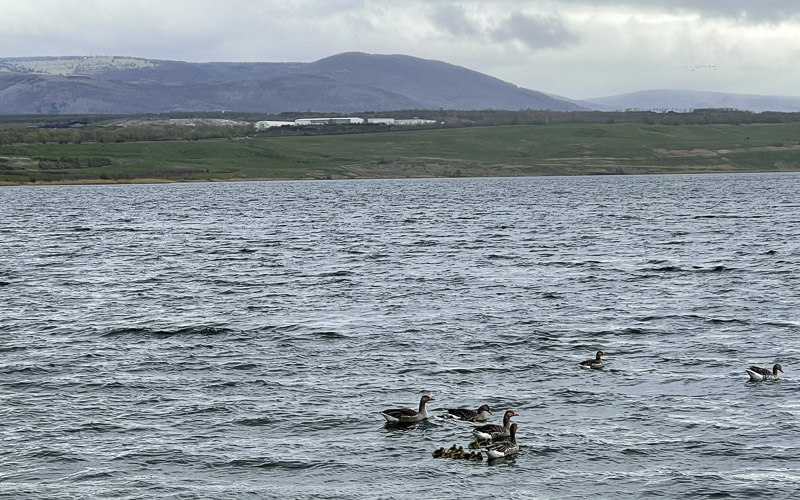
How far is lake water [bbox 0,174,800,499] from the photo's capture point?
2319cm

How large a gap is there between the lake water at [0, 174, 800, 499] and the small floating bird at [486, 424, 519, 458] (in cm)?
24

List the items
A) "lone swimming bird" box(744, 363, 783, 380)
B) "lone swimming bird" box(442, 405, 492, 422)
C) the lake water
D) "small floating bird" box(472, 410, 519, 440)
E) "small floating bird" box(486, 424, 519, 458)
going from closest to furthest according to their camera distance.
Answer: the lake water
"small floating bird" box(486, 424, 519, 458)
"small floating bird" box(472, 410, 519, 440)
"lone swimming bird" box(442, 405, 492, 422)
"lone swimming bird" box(744, 363, 783, 380)

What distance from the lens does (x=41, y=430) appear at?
26.5 metres

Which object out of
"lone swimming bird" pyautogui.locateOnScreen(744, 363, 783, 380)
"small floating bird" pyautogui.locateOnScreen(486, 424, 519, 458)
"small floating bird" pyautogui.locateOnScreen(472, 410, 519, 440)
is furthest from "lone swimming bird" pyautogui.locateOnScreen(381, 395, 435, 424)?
"lone swimming bird" pyautogui.locateOnScreen(744, 363, 783, 380)

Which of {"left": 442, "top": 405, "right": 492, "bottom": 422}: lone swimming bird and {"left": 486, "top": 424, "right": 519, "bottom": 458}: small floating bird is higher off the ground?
{"left": 442, "top": 405, "right": 492, "bottom": 422}: lone swimming bird

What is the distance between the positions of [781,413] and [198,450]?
15.0m

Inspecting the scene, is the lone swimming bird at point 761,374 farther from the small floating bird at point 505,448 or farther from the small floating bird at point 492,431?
the small floating bird at point 505,448

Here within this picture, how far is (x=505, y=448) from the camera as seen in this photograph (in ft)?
79.2

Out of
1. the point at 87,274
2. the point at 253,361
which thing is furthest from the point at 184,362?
the point at 87,274

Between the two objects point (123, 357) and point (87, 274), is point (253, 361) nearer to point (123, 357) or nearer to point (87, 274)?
point (123, 357)

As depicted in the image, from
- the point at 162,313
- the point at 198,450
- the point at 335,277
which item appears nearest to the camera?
the point at 198,450

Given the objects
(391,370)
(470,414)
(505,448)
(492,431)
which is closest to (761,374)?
(470,414)

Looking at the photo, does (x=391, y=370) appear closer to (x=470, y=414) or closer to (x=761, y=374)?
(x=470, y=414)

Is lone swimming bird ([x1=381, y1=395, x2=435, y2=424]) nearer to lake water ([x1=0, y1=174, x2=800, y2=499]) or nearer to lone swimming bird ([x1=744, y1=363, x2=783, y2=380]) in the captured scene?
lake water ([x1=0, y1=174, x2=800, y2=499])
